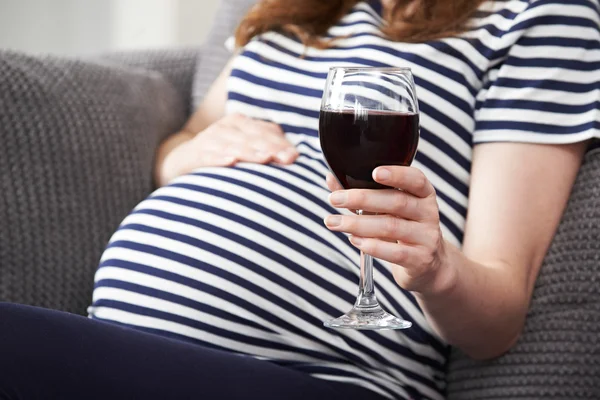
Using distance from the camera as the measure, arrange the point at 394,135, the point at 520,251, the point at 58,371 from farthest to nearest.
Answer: the point at 520,251 < the point at 58,371 < the point at 394,135

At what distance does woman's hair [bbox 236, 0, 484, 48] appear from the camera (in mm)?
1232

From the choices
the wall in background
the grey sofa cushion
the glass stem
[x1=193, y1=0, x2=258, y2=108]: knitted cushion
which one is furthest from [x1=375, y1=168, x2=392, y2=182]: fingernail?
the wall in background

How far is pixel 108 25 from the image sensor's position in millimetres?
3133

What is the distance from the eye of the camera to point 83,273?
127 centimetres

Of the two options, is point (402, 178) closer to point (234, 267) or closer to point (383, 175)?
point (383, 175)

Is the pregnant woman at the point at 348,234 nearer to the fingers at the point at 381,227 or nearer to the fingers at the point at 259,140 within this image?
the fingers at the point at 259,140

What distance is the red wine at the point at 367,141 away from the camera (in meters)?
0.73

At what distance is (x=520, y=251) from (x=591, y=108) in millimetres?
226

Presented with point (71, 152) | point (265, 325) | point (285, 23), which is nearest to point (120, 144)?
point (71, 152)

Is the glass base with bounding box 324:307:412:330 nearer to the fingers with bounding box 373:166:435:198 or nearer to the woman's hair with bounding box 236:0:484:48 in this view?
the fingers with bounding box 373:166:435:198

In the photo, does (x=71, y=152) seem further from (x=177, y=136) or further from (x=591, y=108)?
(x=591, y=108)

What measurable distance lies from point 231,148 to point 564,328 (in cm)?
54

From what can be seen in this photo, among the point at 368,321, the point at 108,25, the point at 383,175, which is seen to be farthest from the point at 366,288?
the point at 108,25

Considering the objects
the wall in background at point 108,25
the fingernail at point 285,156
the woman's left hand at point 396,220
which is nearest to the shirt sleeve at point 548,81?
the fingernail at point 285,156
